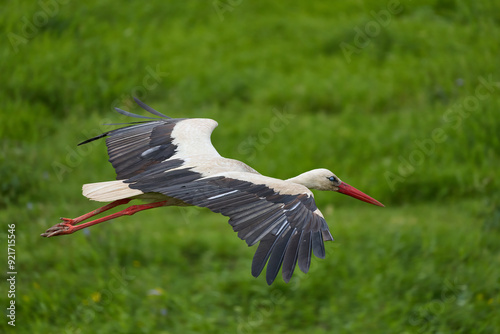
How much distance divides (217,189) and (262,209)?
451 millimetres

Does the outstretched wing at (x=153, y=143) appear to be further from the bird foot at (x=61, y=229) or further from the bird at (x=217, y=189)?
the bird foot at (x=61, y=229)

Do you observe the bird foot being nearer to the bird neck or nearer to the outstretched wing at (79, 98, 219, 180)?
the outstretched wing at (79, 98, 219, 180)

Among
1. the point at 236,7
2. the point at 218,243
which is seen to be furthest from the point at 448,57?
the point at 218,243

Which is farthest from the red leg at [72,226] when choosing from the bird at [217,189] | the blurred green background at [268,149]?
the blurred green background at [268,149]

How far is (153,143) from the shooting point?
7.73 meters

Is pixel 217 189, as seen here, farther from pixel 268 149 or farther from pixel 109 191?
pixel 268 149

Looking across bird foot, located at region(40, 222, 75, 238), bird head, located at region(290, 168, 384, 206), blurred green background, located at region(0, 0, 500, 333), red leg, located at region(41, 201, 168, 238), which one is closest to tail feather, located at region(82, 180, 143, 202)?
red leg, located at region(41, 201, 168, 238)

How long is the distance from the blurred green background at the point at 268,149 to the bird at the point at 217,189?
1.95m

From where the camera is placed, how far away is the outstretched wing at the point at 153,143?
7434 mm

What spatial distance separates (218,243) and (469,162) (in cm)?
367

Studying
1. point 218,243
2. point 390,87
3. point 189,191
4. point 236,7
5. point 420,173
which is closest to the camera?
point 189,191

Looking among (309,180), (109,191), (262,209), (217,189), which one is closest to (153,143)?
(109,191)

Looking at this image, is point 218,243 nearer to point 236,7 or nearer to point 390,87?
point 390,87

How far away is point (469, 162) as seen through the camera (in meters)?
11.5
